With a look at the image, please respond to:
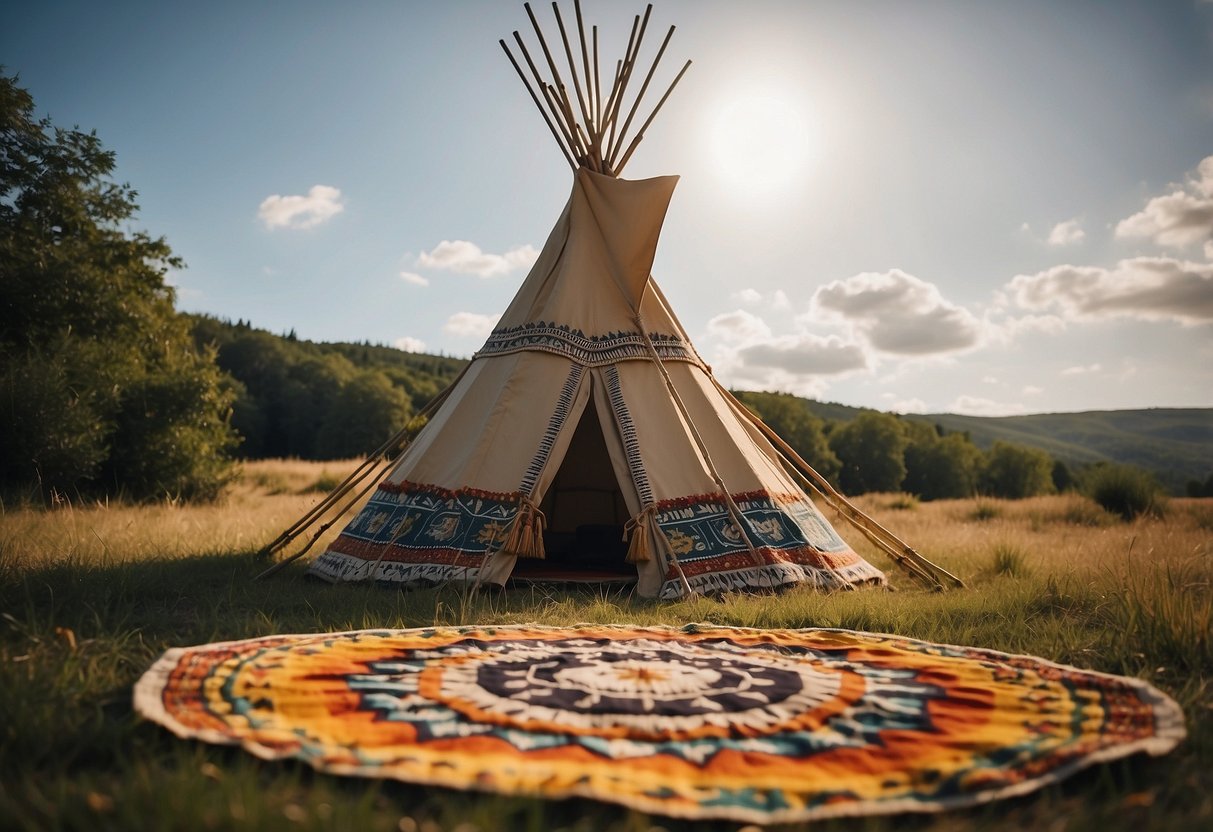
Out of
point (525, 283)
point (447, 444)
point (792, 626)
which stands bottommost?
point (792, 626)

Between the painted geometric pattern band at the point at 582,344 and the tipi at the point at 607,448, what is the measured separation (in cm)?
→ 1

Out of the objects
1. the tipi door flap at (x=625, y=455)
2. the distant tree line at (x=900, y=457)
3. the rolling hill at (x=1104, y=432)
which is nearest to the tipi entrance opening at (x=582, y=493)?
the tipi door flap at (x=625, y=455)

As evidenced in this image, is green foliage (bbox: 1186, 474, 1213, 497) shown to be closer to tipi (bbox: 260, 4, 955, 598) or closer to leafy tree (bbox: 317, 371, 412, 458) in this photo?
tipi (bbox: 260, 4, 955, 598)

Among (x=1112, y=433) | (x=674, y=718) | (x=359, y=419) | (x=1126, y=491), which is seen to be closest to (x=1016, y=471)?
(x=1126, y=491)

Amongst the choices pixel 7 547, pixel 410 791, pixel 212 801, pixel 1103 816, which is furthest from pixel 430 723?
pixel 7 547

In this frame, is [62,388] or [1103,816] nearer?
[1103,816]

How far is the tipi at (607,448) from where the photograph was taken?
4.47 m

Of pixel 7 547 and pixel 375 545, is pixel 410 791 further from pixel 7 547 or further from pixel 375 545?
pixel 7 547

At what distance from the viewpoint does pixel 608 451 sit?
5031 millimetres

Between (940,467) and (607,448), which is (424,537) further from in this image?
(940,467)

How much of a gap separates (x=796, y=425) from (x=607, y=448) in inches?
1026

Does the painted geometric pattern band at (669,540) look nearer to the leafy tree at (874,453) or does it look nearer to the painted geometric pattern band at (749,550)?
the painted geometric pattern band at (749,550)

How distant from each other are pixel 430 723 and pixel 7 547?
11.7ft

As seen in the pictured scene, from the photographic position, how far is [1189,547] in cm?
520
